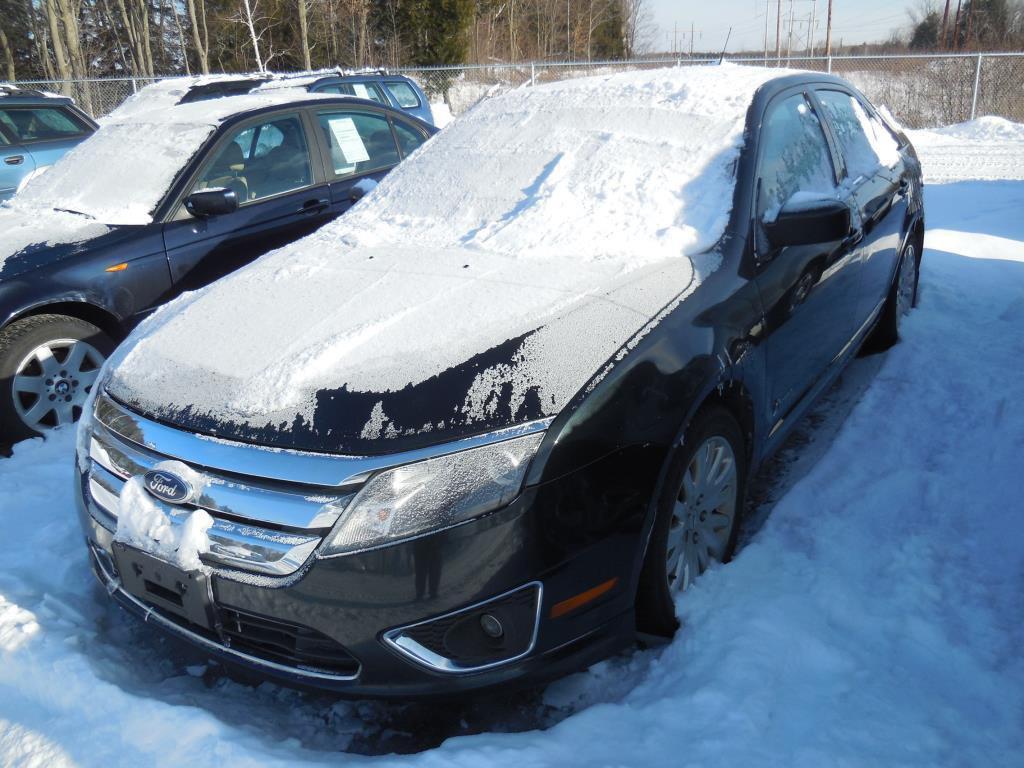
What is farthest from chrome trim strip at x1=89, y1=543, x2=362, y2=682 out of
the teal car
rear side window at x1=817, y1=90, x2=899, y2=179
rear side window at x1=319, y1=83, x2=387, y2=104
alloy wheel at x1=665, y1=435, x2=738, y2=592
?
rear side window at x1=319, y1=83, x2=387, y2=104

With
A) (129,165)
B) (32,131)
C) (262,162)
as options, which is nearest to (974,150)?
(262,162)

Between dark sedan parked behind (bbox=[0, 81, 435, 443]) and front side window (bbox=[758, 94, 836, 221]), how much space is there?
6.17 ft

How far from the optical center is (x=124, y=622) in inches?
104

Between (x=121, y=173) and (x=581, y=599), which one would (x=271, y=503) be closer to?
(x=581, y=599)

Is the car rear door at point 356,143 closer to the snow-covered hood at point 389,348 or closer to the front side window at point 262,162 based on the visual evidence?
the front side window at point 262,162

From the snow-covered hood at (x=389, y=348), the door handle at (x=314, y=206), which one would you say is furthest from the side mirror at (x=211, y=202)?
the snow-covered hood at (x=389, y=348)

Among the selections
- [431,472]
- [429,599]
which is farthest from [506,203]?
[429,599]

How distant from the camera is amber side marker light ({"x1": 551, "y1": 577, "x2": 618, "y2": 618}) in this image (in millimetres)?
1973

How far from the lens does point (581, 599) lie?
2.01m

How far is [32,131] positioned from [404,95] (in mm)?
4990

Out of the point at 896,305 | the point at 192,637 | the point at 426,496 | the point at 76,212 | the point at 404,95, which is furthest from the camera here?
the point at 404,95

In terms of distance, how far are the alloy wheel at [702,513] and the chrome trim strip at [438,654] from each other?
508mm

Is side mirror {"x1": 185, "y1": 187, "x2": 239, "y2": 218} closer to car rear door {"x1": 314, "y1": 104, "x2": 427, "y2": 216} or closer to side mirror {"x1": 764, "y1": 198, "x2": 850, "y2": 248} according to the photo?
car rear door {"x1": 314, "y1": 104, "x2": 427, "y2": 216}

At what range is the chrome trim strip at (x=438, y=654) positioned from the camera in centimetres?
190
